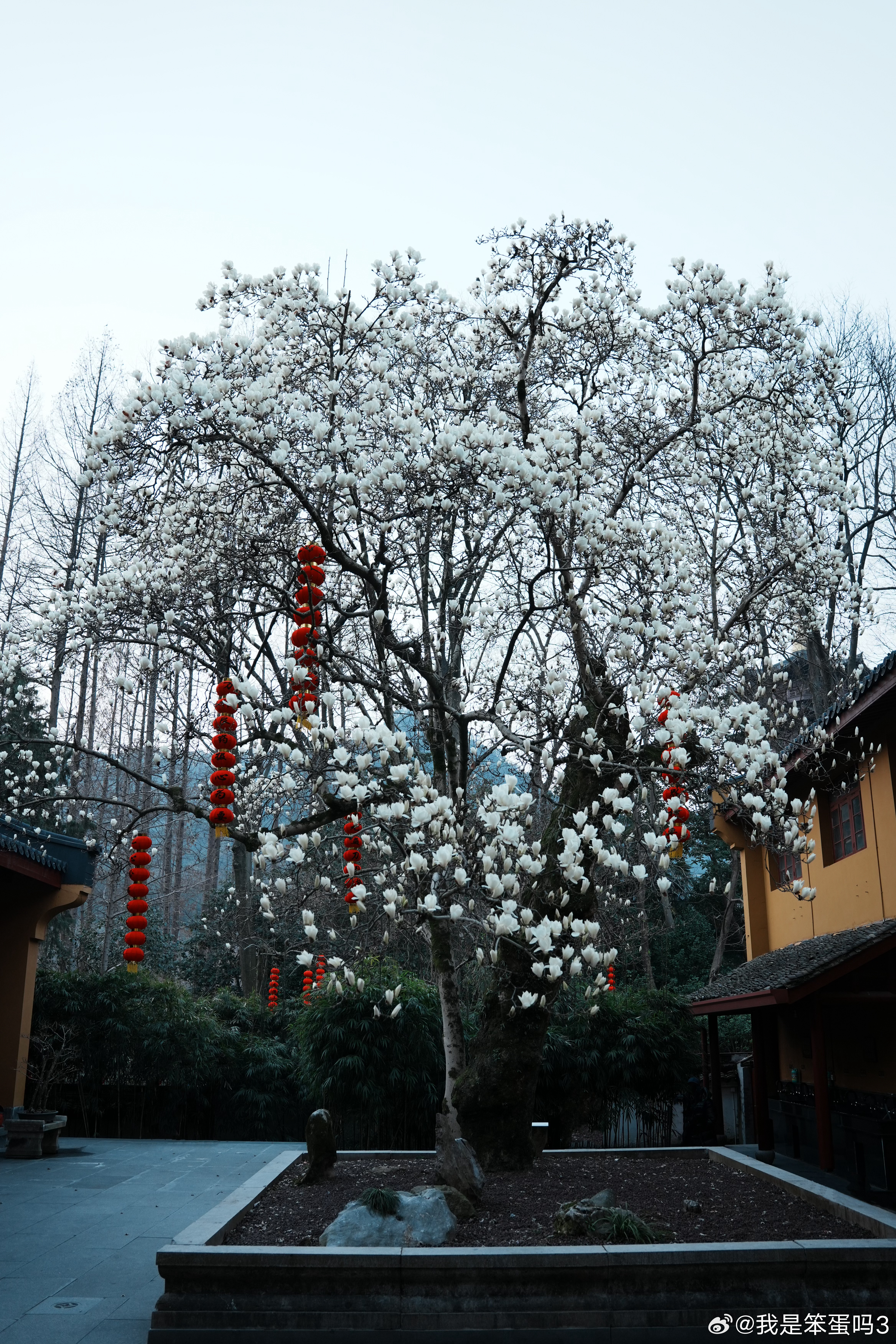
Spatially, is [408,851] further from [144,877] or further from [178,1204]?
[178,1204]

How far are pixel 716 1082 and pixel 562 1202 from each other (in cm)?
607

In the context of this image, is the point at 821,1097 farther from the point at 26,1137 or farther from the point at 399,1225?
the point at 26,1137

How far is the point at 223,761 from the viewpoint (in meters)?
6.48

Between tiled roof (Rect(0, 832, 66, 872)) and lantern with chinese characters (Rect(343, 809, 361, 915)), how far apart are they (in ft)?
17.1

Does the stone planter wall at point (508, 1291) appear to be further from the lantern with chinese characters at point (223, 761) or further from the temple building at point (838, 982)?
the temple building at point (838, 982)

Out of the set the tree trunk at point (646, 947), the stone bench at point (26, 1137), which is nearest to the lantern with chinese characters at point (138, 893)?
the stone bench at point (26, 1137)

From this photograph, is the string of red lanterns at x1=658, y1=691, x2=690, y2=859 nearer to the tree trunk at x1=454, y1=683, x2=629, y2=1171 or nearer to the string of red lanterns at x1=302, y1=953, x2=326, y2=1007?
the tree trunk at x1=454, y1=683, x2=629, y2=1171

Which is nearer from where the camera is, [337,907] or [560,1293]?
Answer: [560,1293]

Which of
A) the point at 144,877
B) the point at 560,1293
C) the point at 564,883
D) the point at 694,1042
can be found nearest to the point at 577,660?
the point at 564,883

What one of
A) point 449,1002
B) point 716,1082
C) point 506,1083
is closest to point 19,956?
point 449,1002

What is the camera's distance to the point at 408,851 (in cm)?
751

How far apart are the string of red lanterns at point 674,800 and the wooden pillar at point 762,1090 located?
15.3 ft

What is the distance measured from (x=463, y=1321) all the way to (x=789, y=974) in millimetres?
4801

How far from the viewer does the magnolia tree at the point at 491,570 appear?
284 inches
